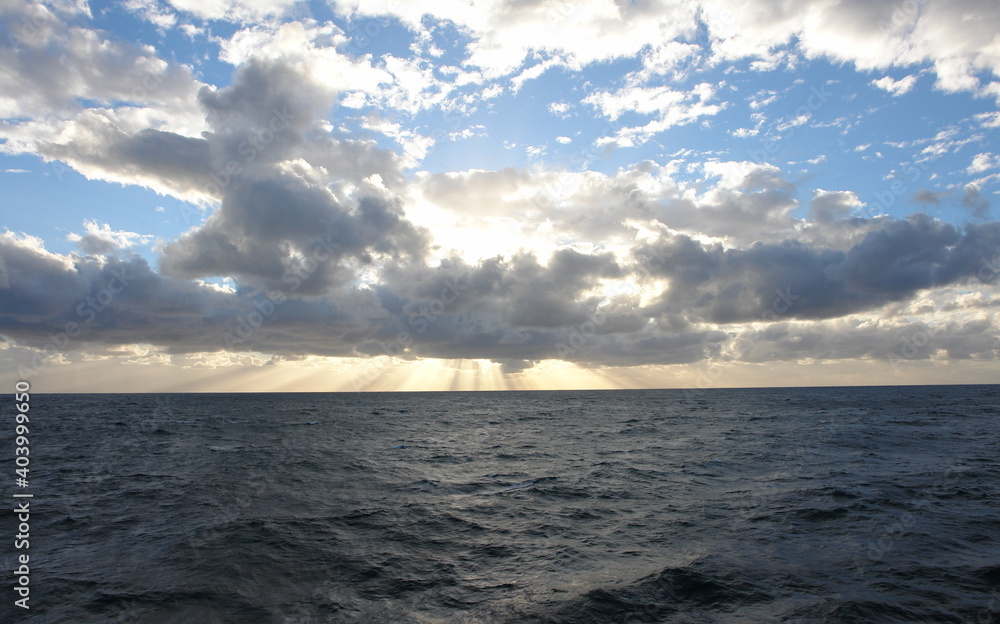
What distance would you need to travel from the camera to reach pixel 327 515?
933 inches

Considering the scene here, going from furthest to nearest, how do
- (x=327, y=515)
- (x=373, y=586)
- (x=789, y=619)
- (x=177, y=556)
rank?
(x=327, y=515), (x=177, y=556), (x=373, y=586), (x=789, y=619)

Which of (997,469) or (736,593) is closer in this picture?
(736,593)

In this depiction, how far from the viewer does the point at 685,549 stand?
1811cm

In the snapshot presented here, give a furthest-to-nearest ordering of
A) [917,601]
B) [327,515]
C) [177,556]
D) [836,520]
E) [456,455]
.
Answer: [456,455] < [327,515] < [836,520] < [177,556] < [917,601]

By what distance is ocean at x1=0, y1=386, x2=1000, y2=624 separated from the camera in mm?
13844

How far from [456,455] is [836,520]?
30.9 m

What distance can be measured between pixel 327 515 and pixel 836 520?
23377 mm

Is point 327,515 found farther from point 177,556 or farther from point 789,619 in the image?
point 789,619

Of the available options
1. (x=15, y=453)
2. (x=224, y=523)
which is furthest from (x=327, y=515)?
(x=15, y=453)

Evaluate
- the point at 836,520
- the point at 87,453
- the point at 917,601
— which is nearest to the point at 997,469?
the point at 836,520

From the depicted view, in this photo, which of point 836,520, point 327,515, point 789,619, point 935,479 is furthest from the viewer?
point 935,479

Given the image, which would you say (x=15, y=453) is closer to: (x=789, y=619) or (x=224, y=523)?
(x=224, y=523)

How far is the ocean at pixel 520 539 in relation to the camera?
13.8 metres

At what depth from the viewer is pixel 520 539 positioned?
20.0 m
